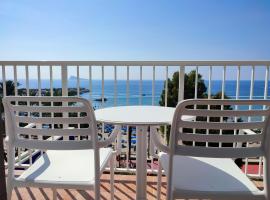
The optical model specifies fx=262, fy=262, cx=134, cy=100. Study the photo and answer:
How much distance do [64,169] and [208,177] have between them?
93cm

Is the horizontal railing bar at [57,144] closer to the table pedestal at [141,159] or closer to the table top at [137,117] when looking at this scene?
the table top at [137,117]

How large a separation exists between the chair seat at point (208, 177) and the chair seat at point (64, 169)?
1.63 ft

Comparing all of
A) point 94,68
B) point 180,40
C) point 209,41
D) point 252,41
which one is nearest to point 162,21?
point 180,40

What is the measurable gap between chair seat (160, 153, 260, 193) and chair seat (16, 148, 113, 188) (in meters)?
0.50

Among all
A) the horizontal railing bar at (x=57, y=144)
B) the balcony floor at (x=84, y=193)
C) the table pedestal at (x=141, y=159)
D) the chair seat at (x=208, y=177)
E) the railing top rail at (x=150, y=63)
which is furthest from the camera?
the railing top rail at (x=150, y=63)

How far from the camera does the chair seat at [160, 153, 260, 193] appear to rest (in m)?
1.46

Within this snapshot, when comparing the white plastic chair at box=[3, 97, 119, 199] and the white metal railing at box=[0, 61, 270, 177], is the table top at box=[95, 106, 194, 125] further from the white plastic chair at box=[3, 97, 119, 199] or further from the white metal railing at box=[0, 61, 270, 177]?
the white metal railing at box=[0, 61, 270, 177]

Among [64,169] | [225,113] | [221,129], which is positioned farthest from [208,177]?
[64,169]

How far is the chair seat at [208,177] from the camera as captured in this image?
1465 mm

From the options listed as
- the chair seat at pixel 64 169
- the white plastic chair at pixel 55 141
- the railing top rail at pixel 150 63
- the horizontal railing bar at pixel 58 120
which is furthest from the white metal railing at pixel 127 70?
the horizontal railing bar at pixel 58 120

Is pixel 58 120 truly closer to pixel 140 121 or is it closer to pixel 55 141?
pixel 55 141

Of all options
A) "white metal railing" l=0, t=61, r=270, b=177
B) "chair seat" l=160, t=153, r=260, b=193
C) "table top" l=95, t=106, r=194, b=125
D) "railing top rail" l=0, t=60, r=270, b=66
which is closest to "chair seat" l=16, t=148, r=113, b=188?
"table top" l=95, t=106, r=194, b=125

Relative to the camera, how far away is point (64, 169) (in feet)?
5.74

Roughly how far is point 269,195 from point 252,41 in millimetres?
49868
